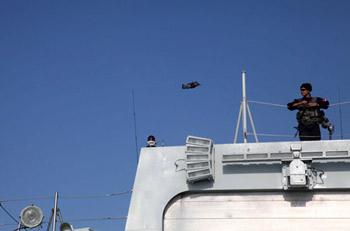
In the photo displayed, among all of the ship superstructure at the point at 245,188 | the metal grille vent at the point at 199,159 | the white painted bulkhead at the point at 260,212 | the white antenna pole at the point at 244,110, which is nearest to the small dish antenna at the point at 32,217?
the ship superstructure at the point at 245,188

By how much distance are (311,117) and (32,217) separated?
5.47 meters

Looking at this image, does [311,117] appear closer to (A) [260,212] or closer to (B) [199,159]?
(A) [260,212]

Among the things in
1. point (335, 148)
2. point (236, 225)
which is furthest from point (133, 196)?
point (335, 148)

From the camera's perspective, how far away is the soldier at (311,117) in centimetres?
1133

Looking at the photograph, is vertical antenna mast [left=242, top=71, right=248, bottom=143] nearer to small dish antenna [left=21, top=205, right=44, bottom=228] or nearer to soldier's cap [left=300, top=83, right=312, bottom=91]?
soldier's cap [left=300, top=83, right=312, bottom=91]

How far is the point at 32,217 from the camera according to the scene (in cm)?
1356

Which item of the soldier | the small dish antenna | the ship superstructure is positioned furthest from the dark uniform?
the small dish antenna

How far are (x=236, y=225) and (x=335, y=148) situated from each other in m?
1.77

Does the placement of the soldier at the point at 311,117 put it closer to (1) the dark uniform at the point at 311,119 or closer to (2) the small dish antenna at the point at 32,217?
(1) the dark uniform at the point at 311,119

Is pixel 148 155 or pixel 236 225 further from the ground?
pixel 148 155

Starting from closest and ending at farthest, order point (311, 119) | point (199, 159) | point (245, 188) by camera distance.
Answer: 1. point (245, 188)
2. point (199, 159)
3. point (311, 119)

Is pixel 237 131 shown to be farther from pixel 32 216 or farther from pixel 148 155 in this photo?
pixel 32 216

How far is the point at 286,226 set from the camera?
10.4 m

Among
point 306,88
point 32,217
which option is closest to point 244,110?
point 306,88
